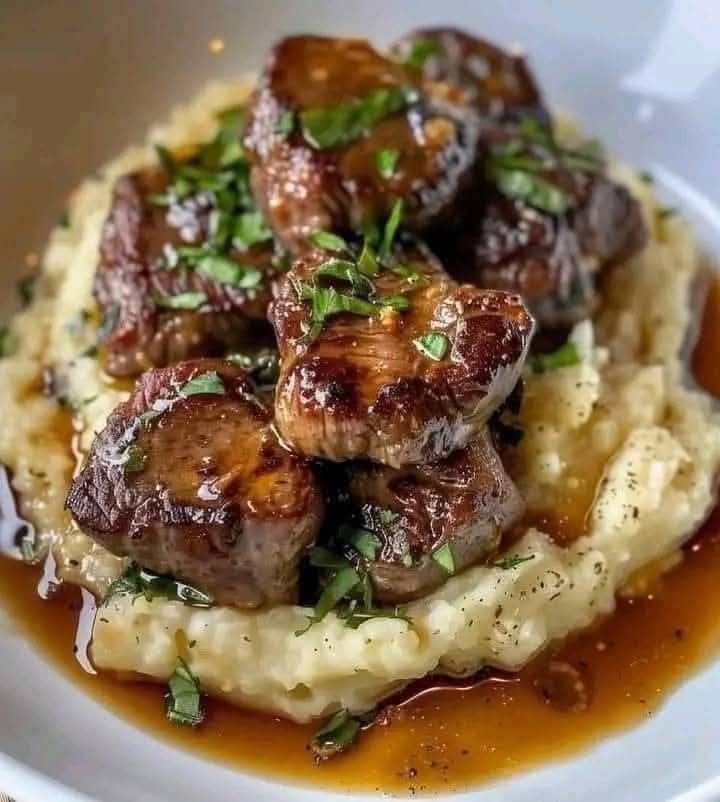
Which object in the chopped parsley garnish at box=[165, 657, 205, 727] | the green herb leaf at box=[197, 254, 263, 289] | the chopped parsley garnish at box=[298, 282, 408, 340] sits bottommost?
the chopped parsley garnish at box=[165, 657, 205, 727]

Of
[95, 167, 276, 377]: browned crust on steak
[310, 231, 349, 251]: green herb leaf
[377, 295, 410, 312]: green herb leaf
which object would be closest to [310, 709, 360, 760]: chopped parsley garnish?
[377, 295, 410, 312]: green herb leaf

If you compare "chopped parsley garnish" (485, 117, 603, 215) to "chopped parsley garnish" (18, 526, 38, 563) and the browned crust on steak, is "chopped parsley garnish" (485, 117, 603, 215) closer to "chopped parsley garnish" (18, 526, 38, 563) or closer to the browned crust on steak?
the browned crust on steak

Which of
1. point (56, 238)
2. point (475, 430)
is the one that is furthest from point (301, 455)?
point (56, 238)

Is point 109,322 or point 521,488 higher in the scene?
point 109,322

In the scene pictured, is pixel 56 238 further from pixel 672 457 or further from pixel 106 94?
pixel 672 457

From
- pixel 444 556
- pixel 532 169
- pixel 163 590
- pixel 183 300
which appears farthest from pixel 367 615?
pixel 532 169

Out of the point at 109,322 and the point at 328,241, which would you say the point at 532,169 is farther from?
the point at 109,322

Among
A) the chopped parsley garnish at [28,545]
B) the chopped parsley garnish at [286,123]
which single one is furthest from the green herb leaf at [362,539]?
the chopped parsley garnish at [286,123]
